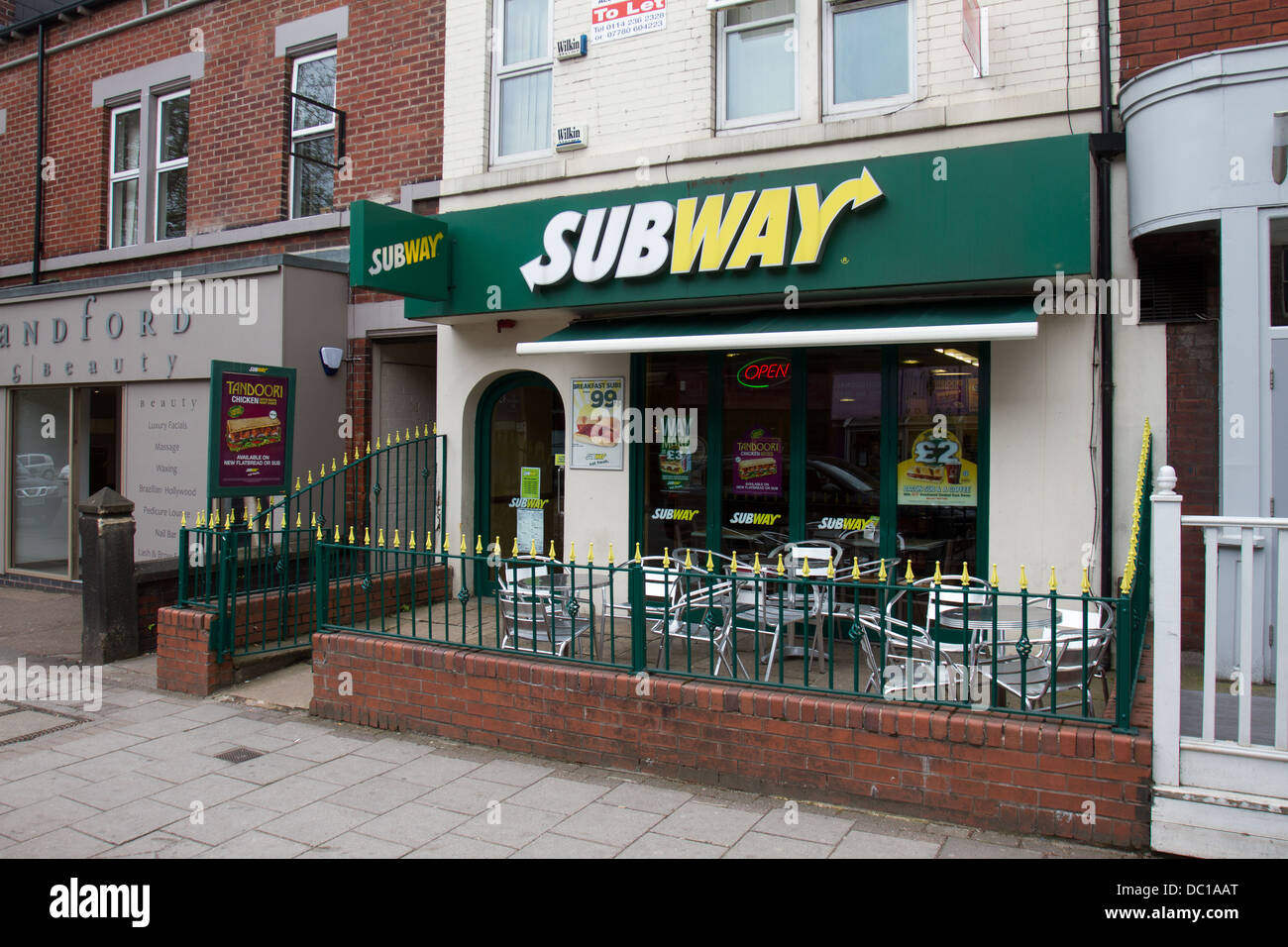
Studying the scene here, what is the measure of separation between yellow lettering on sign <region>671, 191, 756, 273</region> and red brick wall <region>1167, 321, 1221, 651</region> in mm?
3138

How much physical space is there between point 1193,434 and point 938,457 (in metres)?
1.67

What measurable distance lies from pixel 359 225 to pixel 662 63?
2940 mm

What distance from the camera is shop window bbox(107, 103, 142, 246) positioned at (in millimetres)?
12133

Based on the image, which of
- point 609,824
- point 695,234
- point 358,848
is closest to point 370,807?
point 358,848

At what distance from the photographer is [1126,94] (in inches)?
247

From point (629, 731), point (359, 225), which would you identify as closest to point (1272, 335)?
point (629, 731)

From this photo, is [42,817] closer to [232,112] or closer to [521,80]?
[521,80]

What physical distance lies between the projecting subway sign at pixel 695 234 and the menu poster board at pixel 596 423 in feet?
3.34

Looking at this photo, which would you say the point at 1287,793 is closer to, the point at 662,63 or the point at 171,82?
the point at 662,63

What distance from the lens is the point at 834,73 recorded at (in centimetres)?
754

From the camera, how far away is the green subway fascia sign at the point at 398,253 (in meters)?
7.78

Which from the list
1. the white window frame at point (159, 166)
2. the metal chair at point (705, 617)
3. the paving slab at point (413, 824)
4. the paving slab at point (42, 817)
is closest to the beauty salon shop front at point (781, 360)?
the metal chair at point (705, 617)

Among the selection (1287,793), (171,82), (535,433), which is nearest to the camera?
(1287,793)

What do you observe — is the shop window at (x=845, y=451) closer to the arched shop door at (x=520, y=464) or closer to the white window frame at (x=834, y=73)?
the white window frame at (x=834, y=73)
